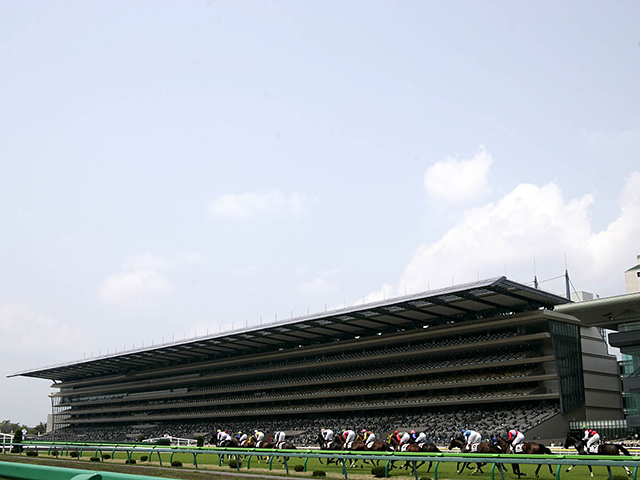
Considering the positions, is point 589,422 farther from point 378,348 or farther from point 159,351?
point 159,351

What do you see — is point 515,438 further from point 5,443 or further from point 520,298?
point 5,443

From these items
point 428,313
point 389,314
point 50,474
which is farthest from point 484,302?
point 50,474


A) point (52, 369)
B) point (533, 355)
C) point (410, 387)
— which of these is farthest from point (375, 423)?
point (52, 369)

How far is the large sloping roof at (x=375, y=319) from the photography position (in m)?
53.3

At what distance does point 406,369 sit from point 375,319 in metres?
5.94

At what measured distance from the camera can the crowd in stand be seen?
52688mm

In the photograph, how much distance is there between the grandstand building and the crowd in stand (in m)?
0.20

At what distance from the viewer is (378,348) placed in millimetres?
68562

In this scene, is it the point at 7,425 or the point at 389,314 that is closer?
the point at 389,314

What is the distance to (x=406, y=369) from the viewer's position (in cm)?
6397

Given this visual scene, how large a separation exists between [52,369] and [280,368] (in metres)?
45.6

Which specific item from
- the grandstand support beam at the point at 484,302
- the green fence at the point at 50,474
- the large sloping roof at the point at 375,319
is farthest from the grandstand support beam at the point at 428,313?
the green fence at the point at 50,474

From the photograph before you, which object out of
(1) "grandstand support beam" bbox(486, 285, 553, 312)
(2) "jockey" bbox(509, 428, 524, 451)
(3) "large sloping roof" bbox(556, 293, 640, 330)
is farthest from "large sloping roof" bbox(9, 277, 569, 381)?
(2) "jockey" bbox(509, 428, 524, 451)

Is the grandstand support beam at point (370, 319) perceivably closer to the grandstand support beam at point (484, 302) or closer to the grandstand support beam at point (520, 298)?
the grandstand support beam at point (484, 302)
